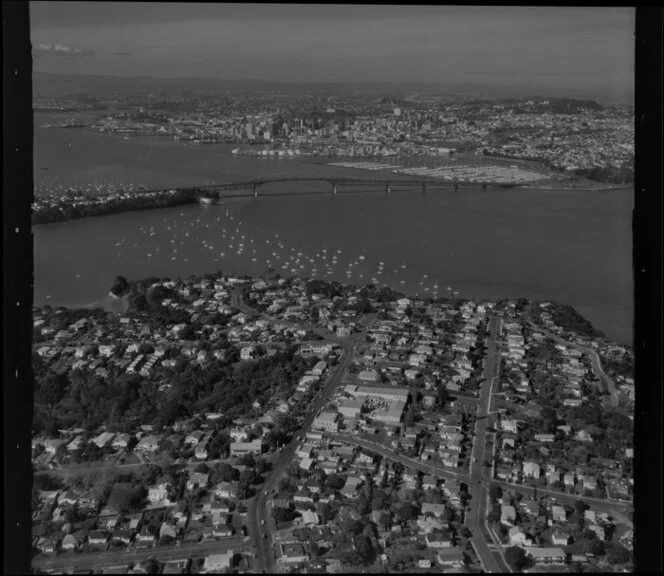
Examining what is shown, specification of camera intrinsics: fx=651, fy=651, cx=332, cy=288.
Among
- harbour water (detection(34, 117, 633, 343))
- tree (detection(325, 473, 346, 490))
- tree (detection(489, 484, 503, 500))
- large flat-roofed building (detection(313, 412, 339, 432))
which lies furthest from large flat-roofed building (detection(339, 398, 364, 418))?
harbour water (detection(34, 117, 633, 343))

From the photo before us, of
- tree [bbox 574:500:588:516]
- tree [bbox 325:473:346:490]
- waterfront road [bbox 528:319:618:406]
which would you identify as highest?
waterfront road [bbox 528:319:618:406]

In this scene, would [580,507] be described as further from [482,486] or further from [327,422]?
[327,422]

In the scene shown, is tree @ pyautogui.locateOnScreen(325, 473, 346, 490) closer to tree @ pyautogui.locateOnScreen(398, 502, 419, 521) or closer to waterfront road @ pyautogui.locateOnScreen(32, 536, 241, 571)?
tree @ pyautogui.locateOnScreen(398, 502, 419, 521)

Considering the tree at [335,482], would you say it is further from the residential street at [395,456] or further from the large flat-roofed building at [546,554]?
the large flat-roofed building at [546,554]

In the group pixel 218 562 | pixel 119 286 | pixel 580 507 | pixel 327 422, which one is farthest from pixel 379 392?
pixel 119 286

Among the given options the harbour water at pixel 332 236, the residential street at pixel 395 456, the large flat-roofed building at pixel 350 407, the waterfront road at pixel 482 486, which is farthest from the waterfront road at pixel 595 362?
the large flat-roofed building at pixel 350 407
